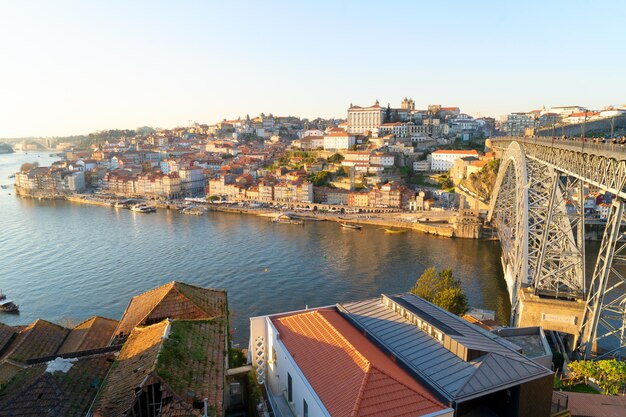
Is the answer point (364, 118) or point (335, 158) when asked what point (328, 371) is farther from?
point (364, 118)

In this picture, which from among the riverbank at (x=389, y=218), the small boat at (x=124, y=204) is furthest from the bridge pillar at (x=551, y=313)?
the small boat at (x=124, y=204)

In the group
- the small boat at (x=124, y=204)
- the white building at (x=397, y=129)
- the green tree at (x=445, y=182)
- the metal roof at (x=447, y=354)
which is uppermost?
the white building at (x=397, y=129)

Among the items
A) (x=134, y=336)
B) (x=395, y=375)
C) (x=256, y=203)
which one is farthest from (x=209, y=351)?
(x=256, y=203)

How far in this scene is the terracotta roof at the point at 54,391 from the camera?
19.5 feet

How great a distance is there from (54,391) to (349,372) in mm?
4293

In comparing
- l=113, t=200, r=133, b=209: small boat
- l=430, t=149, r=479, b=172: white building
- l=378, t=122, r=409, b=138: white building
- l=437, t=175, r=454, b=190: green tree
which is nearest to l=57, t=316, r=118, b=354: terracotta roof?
l=437, t=175, r=454, b=190: green tree

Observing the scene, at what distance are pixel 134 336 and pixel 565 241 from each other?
41.2ft

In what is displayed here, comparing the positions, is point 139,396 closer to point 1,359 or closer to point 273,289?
point 1,359

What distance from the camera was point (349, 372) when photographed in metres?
5.91

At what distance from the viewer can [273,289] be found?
19906mm

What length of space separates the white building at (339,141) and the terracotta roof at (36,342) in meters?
46.0

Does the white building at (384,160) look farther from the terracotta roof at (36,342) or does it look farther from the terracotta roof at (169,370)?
the terracotta roof at (169,370)

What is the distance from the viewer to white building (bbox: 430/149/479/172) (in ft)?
148

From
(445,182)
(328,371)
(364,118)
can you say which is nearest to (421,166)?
(445,182)
